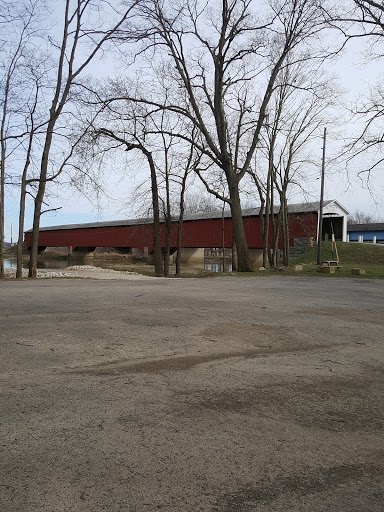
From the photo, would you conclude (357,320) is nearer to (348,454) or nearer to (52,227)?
(348,454)

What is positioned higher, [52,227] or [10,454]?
[52,227]

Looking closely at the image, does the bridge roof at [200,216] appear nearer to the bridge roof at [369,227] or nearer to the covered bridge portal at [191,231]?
the covered bridge portal at [191,231]

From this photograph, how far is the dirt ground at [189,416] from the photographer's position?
5.74ft

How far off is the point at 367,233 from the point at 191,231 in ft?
80.2

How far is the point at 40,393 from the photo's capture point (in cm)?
279

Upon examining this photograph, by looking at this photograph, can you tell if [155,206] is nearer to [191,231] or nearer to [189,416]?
[191,231]

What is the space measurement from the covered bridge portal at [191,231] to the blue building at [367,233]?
13.1 meters

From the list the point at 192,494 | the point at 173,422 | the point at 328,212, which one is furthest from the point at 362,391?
the point at 328,212

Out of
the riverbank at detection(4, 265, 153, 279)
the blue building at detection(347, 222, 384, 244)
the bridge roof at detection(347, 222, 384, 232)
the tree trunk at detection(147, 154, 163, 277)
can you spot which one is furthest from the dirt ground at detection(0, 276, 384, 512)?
the bridge roof at detection(347, 222, 384, 232)

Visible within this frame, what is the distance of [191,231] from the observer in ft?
135

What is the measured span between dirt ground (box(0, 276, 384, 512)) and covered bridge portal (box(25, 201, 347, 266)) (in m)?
21.9

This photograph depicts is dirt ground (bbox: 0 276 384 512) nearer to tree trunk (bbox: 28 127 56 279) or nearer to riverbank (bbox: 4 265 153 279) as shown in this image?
tree trunk (bbox: 28 127 56 279)

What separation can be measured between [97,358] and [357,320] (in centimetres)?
355

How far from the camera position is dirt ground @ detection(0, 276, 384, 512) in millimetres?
1748
